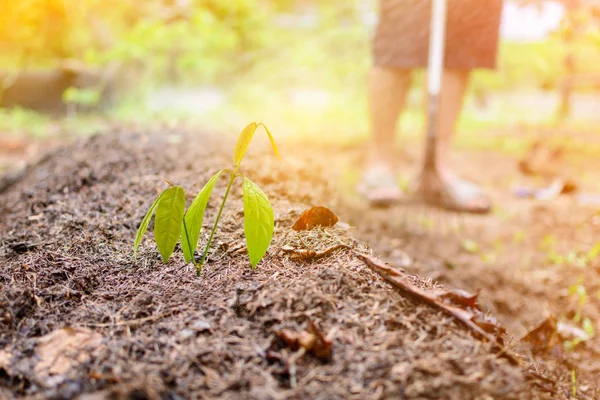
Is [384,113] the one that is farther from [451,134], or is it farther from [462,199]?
[462,199]

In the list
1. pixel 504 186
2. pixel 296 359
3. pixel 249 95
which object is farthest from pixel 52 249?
pixel 249 95

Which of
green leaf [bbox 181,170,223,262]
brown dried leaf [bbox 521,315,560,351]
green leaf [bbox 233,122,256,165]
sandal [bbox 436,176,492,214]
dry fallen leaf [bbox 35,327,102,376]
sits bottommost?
brown dried leaf [bbox 521,315,560,351]

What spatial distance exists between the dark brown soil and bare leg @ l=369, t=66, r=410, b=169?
5.17ft

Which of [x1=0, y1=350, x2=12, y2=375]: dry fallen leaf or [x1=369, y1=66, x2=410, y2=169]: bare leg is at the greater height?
[x1=369, y1=66, x2=410, y2=169]: bare leg

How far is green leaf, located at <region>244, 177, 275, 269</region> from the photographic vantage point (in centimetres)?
112

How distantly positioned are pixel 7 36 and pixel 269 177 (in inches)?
245

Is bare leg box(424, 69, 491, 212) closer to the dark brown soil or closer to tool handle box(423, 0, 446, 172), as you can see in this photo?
tool handle box(423, 0, 446, 172)

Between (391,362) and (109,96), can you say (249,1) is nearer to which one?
(109,96)

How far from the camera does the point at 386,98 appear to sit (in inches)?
131

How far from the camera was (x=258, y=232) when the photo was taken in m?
1.12

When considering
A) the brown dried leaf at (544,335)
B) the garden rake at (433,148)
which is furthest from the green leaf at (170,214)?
the garden rake at (433,148)

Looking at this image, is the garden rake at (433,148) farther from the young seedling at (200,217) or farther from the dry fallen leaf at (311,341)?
the dry fallen leaf at (311,341)

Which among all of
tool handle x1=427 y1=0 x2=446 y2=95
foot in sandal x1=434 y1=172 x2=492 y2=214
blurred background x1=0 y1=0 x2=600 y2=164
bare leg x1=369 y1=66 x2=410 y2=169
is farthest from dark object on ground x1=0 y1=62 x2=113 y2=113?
foot in sandal x1=434 y1=172 x2=492 y2=214

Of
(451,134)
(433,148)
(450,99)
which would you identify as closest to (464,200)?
(433,148)
